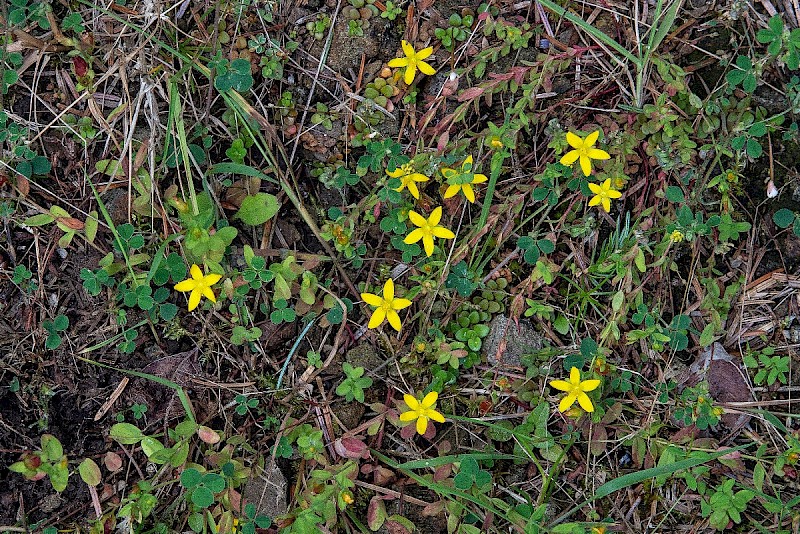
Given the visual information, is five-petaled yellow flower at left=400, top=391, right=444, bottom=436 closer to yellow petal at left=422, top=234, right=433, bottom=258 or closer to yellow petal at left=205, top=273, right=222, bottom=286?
yellow petal at left=422, top=234, right=433, bottom=258

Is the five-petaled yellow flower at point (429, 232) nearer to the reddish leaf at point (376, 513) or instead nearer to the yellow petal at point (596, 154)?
the yellow petal at point (596, 154)

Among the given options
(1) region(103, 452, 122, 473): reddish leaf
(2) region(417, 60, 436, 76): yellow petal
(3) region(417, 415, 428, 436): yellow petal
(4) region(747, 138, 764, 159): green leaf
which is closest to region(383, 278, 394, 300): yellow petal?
(3) region(417, 415, 428, 436): yellow petal

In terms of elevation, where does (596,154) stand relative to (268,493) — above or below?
above

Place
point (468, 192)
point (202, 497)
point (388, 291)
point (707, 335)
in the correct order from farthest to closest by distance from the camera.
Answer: point (707, 335) → point (468, 192) → point (388, 291) → point (202, 497)

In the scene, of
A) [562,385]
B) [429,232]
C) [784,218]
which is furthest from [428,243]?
[784,218]

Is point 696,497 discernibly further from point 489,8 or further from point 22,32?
point 22,32

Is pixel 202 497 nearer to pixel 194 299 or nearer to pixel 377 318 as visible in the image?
pixel 194 299

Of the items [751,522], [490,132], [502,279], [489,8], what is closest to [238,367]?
[502,279]
